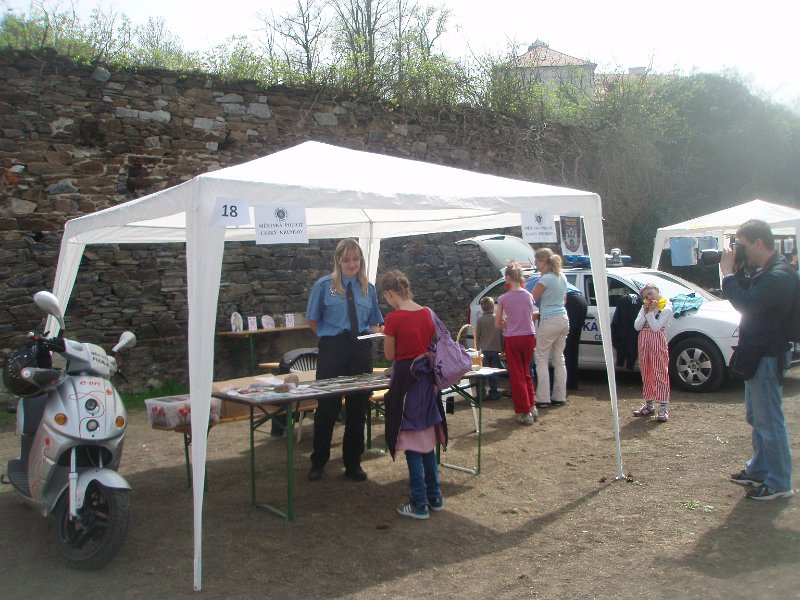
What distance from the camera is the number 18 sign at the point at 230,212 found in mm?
3895

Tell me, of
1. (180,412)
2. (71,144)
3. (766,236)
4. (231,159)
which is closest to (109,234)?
(180,412)

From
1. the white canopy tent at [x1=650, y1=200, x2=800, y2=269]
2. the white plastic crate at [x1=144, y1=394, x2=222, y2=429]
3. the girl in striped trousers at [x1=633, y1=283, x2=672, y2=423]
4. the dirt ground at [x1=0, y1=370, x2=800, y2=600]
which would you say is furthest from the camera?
the white canopy tent at [x1=650, y1=200, x2=800, y2=269]

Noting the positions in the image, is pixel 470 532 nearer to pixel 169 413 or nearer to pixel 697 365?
pixel 169 413

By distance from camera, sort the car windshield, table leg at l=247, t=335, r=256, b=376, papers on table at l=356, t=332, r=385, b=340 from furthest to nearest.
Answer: table leg at l=247, t=335, r=256, b=376
the car windshield
papers on table at l=356, t=332, r=385, b=340

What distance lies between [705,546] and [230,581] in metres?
2.51

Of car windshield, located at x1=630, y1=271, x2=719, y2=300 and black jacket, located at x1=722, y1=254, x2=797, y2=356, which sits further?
car windshield, located at x1=630, y1=271, x2=719, y2=300

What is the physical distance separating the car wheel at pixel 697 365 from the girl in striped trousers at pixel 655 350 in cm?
144

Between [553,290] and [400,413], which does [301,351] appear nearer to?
[553,290]

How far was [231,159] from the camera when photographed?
9.92 meters

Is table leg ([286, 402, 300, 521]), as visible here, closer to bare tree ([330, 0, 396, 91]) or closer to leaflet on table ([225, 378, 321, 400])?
leaflet on table ([225, 378, 321, 400])

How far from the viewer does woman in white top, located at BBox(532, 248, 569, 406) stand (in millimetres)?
7965

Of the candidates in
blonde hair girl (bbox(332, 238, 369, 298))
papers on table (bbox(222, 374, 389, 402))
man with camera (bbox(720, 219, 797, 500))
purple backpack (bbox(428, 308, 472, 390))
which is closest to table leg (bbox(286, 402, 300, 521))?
papers on table (bbox(222, 374, 389, 402))

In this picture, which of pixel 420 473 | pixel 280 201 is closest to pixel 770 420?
pixel 420 473

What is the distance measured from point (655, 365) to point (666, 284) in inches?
98.3
